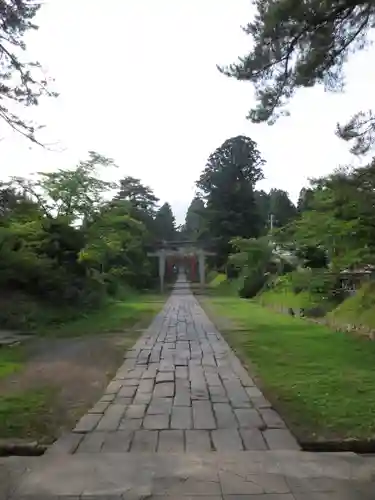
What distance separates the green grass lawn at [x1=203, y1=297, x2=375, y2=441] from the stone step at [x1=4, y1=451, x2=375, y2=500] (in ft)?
1.85

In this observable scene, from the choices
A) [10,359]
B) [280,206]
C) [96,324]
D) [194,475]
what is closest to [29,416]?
[194,475]

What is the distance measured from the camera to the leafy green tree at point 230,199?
125ft

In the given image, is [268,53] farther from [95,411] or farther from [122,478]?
[122,478]

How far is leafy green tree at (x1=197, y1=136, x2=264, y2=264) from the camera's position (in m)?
38.1

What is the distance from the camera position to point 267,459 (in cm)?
359

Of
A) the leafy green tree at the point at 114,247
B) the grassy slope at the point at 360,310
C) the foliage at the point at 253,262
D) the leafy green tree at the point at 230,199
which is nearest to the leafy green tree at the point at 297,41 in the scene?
the grassy slope at the point at 360,310

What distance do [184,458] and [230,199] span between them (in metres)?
35.8

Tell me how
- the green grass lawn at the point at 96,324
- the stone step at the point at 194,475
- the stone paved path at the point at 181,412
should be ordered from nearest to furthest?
the stone step at the point at 194,475 → the stone paved path at the point at 181,412 → the green grass lawn at the point at 96,324

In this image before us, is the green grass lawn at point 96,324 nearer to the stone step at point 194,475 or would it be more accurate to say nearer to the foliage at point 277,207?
the stone step at point 194,475

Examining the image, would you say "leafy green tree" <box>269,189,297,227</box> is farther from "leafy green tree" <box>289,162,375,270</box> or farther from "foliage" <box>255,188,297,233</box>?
"leafy green tree" <box>289,162,375,270</box>

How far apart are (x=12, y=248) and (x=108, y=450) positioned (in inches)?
469

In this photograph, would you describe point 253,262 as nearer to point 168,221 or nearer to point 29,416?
point 29,416

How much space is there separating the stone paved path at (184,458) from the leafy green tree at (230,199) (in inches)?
1260

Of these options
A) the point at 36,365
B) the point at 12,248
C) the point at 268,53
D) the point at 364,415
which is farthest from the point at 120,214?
the point at 364,415
